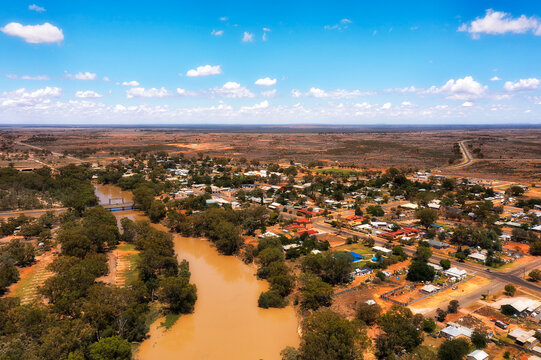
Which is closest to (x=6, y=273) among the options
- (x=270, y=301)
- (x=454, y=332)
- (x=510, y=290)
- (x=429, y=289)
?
(x=270, y=301)

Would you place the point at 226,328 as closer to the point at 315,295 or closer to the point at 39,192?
the point at 315,295

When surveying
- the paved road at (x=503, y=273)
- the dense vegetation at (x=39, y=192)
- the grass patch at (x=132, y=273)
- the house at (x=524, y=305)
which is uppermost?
the dense vegetation at (x=39, y=192)

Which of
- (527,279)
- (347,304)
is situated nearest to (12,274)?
(347,304)

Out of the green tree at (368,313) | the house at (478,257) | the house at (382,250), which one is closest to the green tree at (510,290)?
the house at (478,257)

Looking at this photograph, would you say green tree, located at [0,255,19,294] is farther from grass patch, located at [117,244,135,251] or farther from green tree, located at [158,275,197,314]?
green tree, located at [158,275,197,314]

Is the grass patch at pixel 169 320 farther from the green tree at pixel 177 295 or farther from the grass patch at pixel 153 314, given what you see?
the grass patch at pixel 153 314

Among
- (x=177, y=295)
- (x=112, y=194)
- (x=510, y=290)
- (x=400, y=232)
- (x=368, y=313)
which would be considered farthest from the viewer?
(x=112, y=194)
